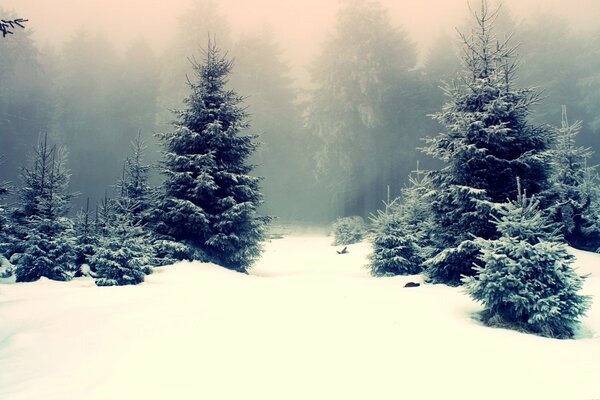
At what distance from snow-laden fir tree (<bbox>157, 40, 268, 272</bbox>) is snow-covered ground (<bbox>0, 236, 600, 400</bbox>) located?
19.1 ft

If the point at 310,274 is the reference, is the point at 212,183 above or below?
above

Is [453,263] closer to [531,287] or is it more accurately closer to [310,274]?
[531,287]

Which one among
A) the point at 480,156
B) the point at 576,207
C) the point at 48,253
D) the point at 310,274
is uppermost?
the point at 480,156

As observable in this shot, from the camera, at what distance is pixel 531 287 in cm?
642

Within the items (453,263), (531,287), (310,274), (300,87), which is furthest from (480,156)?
(300,87)

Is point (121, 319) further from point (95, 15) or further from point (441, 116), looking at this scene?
point (95, 15)

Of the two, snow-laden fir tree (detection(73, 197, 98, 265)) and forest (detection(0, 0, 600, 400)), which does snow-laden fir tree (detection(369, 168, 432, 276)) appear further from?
snow-laden fir tree (detection(73, 197, 98, 265))

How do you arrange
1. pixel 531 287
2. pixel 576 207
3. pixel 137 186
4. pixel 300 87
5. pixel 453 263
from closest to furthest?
pixel 531 287 → pixel 453 263 → pixel 576 207 → pixel 137 186 → pixel 300 87

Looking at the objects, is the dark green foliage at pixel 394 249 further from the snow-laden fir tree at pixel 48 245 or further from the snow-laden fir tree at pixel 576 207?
the snow-laden fir tree at pixel 48 245

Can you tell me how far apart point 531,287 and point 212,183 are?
10.2 m

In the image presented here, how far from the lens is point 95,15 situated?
2114 inches

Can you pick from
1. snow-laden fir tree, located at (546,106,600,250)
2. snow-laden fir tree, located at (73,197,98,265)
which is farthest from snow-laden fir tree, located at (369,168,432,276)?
snow-laden fir tree, located at (73,197,98,265)

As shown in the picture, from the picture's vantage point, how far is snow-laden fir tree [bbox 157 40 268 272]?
13.5 metres

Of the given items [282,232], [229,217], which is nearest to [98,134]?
[282,232]
